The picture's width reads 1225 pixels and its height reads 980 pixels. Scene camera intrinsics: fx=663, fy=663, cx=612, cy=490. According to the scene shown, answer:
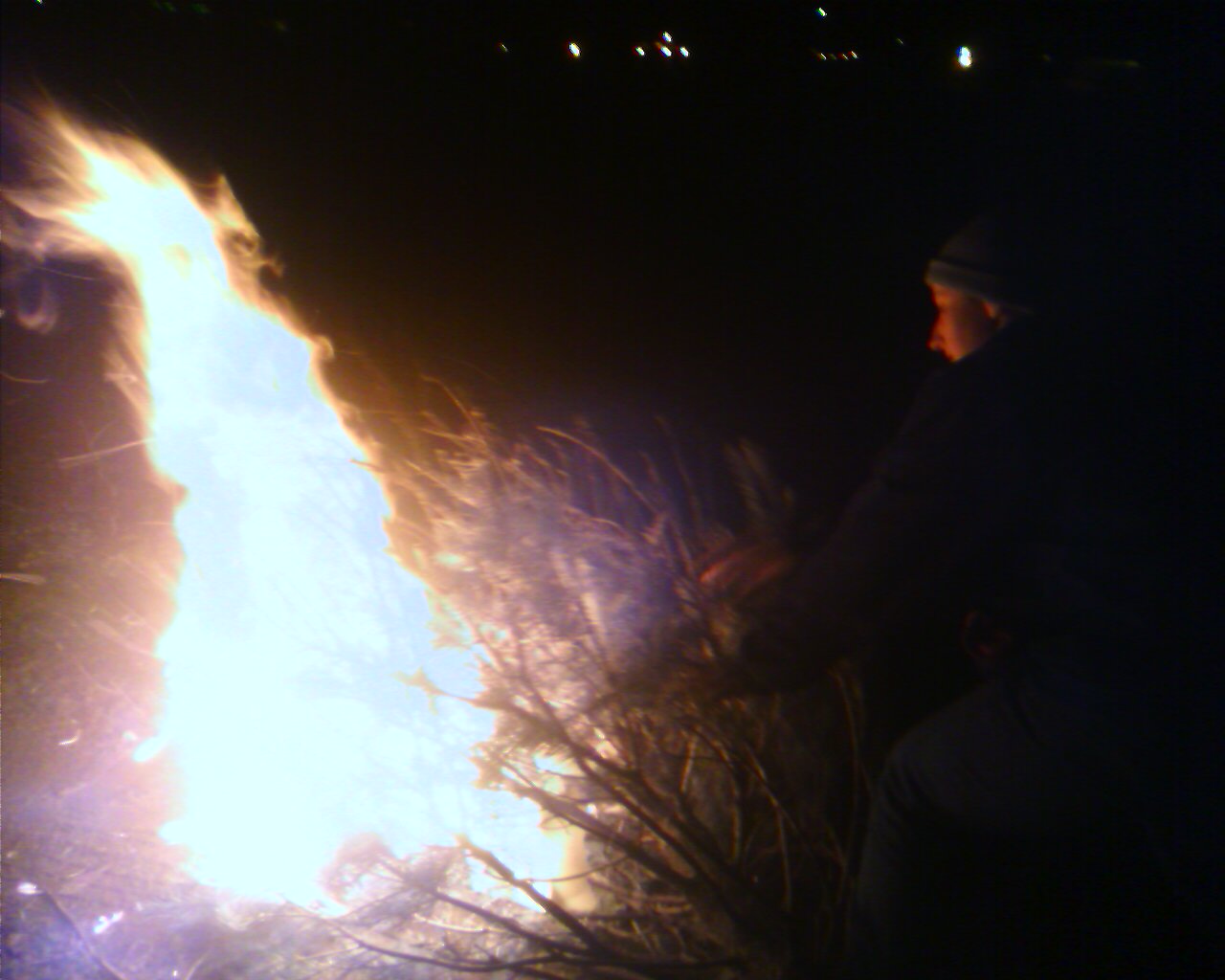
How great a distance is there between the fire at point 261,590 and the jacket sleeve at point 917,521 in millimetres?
1017

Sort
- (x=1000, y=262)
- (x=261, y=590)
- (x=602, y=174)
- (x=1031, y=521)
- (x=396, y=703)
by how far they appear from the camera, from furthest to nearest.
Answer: (x=602, y=174) < (x=261, y=590) < (x=396, y=703) < (x=1000, y=262) < (x=1031, y=521)

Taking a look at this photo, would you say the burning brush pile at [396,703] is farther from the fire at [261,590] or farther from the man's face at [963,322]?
the man's face at [963,322]

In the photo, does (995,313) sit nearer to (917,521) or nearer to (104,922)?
(917,521)

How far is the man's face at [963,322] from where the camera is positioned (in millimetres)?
1797

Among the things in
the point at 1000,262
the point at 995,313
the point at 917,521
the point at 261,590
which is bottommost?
the point at 261,590

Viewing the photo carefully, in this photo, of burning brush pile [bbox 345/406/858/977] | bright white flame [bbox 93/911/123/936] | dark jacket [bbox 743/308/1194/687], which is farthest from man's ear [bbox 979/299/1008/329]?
bright white flame [bbox 93/911/123/936]

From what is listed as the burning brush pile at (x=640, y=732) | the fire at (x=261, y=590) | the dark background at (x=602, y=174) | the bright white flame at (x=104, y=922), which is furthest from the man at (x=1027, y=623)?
the bright white flame at (x=104, y=922)

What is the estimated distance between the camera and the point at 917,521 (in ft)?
5.06

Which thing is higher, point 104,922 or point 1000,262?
point 1000,262

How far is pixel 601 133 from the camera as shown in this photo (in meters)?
3.03

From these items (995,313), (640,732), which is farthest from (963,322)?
(640,732)

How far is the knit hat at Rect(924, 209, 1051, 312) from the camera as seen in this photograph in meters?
1.59

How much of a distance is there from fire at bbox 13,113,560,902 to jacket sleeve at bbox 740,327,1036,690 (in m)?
1.02

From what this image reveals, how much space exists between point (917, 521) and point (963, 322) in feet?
2.35
